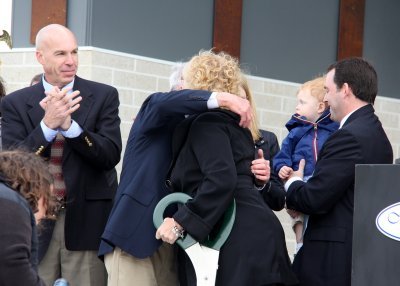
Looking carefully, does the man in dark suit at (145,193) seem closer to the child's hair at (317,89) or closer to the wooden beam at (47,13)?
the child's hair at (317,89)

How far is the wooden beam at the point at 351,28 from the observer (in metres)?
9.06

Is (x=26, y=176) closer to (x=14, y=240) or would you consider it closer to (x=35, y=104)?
(x=14, y=240)

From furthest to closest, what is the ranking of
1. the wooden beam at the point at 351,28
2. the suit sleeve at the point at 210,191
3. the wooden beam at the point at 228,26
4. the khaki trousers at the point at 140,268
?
the wooden beam at the point at 351,28 → the wooden beam at the point at 228,26 → the khaki trousers at the point at 140,268 → the suit sleeve at the point at 210,191

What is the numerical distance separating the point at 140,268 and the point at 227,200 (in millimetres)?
622

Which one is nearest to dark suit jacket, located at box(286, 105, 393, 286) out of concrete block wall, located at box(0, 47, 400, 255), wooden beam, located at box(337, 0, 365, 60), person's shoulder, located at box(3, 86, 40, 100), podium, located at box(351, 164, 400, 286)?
podium, located at box(351, 164, 400, 286)

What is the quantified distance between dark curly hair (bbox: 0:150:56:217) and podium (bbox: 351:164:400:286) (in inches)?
49.9

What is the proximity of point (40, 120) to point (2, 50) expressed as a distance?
251 centimetres

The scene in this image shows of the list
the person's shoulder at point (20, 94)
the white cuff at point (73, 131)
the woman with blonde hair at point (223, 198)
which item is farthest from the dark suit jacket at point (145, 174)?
the person's shoulder at point (20, 94)

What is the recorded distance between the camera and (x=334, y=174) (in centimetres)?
485

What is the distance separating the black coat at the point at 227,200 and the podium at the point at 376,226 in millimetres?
709

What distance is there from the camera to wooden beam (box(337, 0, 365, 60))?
9062 mm

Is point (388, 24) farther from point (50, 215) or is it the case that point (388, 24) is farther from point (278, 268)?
point (50, 215)

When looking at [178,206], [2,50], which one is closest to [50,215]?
[178,206]

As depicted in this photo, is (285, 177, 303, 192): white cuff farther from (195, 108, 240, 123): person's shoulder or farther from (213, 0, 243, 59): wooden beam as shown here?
(213, 0, 243, 59): wooden beam
